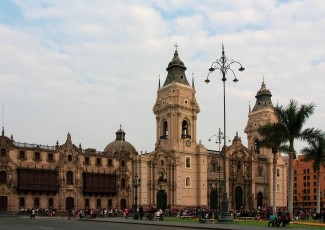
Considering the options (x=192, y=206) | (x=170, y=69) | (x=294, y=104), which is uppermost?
(x=170, y=69)

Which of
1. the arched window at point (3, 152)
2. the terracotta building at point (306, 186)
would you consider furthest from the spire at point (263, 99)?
the arched window at point (3, 152)

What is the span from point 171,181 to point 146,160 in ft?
19.1

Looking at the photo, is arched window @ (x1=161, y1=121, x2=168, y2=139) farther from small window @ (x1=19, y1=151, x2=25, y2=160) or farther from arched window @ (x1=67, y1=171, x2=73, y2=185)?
small window @ (x1=19, y1=151, x2=25, y2=160)

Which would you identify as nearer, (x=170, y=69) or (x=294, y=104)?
(x=294, y=104)

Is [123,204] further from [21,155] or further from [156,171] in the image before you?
[21,155]

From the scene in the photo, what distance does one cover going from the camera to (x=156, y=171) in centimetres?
8144

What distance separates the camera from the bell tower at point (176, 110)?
83625mm

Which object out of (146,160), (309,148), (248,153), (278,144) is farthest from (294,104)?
(248,153)

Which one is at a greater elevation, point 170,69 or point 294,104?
point 170,69

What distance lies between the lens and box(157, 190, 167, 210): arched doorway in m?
81.4

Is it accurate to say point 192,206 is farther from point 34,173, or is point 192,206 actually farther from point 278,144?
point 278,144

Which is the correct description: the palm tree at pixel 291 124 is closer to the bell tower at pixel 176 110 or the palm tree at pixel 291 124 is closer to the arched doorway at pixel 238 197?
the bell tower at pixel 176 110

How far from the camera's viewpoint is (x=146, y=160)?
265ft

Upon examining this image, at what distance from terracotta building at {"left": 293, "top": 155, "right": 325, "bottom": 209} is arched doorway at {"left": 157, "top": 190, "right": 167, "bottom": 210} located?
5991 cm
